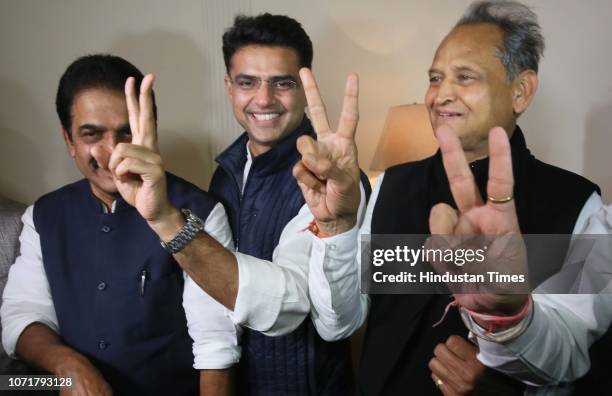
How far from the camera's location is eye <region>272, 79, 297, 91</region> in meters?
1.62

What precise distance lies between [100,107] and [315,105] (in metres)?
0.63

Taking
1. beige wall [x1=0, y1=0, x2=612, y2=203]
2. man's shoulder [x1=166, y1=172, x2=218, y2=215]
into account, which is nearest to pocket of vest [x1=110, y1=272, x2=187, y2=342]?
man's shoulder [x1=166, y1=172, x2=218, y2=215]

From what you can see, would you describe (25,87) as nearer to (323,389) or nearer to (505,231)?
(323,389)

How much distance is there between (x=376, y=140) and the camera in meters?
2.58

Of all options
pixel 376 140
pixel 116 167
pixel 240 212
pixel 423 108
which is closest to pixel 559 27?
pixel 423 108

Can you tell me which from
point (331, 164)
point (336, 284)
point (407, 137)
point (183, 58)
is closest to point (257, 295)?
point (336, 284)

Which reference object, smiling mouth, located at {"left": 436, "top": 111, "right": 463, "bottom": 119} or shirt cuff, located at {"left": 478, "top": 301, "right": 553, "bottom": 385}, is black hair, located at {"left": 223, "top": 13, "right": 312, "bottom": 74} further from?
shirt cuff, located at {"left": 478, "top": 301, "right": 553, "bottom": 385}

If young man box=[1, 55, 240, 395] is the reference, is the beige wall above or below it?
above

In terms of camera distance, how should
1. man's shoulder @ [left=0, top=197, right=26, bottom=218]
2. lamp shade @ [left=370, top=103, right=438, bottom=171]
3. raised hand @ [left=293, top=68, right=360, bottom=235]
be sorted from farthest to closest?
lamp shade @ [left=370, top=103, right=438, bottom=171] → man's shoulder @ [left=0, top=197, right=26, bottom=218] → raised hand @ [left=293, top=68, right=360, bottom=235]

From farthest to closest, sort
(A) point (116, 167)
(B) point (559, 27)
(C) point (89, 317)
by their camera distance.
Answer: (B) point (559, 27), (C) point (89, 317), (A) point (116, 167)

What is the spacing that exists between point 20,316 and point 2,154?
148cm

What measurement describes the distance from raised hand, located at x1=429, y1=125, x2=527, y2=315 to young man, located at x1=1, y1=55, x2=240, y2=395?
0.69 m

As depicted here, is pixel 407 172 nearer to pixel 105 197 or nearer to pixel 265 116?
pixel 265 116

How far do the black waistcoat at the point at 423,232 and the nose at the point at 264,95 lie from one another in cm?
46
